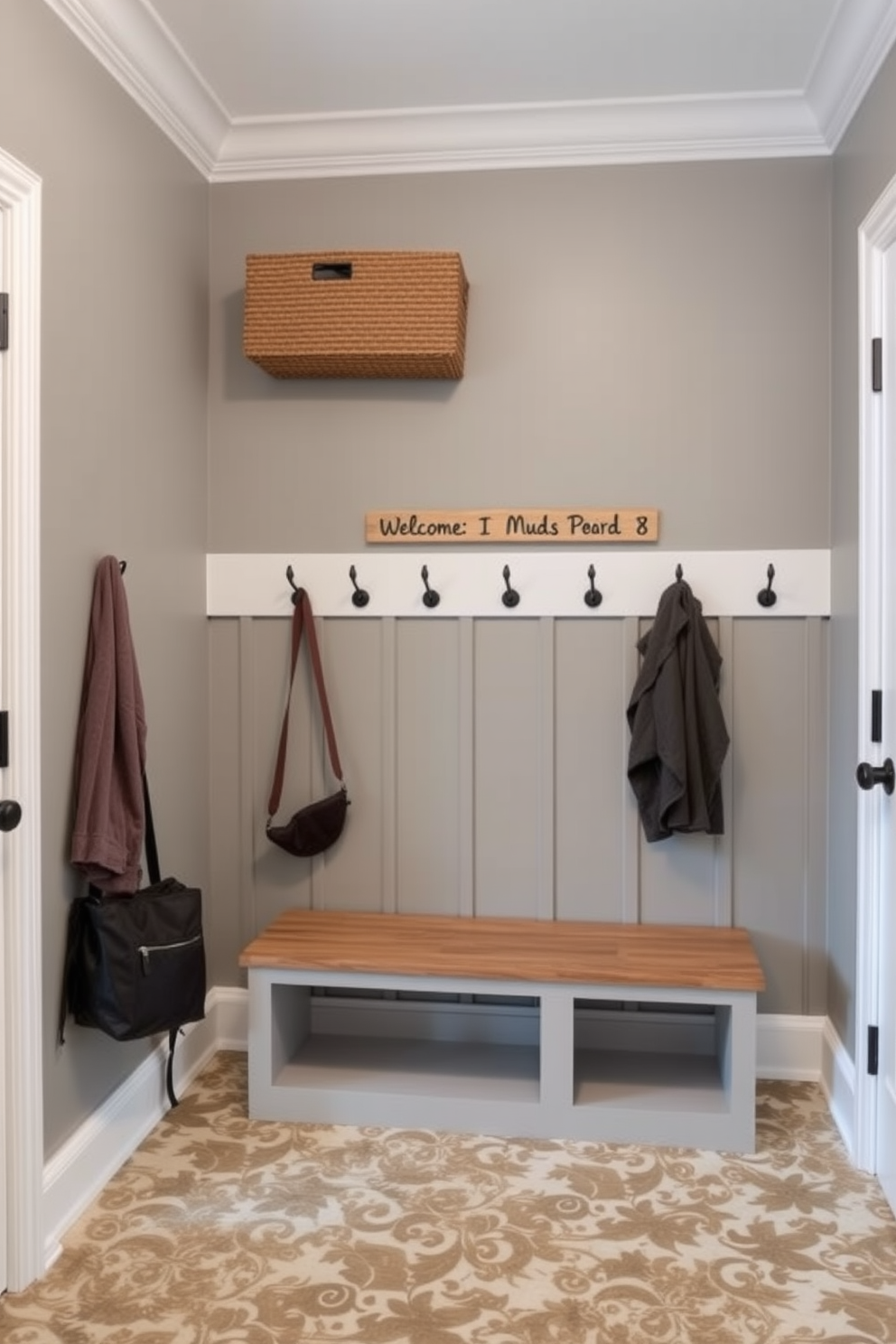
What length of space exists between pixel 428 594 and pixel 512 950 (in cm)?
95

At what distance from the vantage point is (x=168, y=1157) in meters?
2.36

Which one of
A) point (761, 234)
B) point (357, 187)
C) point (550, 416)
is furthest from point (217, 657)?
point (761, 234)

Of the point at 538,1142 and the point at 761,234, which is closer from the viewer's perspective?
the point at 538,1142

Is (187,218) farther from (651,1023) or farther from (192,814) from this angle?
(651,1023)

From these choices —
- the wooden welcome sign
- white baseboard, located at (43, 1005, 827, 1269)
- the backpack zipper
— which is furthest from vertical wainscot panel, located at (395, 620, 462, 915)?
the backpack zipper

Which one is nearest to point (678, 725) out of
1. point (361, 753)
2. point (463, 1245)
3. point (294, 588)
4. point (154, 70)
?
point (361, 753)

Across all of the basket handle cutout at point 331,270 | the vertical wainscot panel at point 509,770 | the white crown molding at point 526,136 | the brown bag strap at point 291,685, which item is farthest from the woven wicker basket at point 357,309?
the vertical wainscot panel at point 509,770

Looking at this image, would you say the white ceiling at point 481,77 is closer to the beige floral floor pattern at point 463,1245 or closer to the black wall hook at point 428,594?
the black wall hook at point 428,594

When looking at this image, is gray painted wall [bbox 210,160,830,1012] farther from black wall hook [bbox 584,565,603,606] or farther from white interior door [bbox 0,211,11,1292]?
white interior door [bbox 0,211,11,1292]

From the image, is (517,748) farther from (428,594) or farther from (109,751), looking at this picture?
(109,751)

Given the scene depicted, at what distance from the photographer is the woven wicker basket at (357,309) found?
259cm

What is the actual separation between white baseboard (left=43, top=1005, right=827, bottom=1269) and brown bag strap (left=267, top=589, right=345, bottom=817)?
0.61m

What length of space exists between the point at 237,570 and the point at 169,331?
0.65 m

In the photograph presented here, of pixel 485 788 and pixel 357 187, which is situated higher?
pixel 357 187
